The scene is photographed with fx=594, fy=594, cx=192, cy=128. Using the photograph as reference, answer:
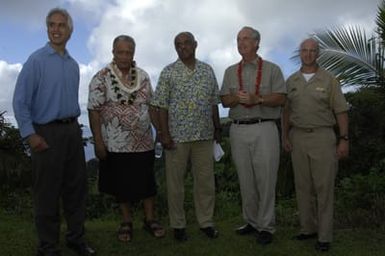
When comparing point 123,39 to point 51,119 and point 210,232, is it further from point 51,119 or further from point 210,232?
point 210,232

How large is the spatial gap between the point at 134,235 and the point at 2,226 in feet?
5.53

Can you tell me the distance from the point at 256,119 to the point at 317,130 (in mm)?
587

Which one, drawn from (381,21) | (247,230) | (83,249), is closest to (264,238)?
(247,230)

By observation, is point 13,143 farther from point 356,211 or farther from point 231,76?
point 356,211

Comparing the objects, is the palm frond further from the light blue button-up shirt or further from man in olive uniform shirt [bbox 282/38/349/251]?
the light blue button-up shirt

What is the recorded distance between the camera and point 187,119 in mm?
5758

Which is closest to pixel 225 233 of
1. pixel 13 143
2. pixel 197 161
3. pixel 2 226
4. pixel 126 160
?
pixel 197 161

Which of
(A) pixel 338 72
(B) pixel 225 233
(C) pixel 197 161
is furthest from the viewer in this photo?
(A) pixel 338 72

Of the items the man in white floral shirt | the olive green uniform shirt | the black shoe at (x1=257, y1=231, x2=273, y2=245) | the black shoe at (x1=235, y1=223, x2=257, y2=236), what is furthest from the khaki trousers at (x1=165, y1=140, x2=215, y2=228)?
the olive green uniform shirt

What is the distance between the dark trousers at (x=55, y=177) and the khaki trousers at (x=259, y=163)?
1.53 m

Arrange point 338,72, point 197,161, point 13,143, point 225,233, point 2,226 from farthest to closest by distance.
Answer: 1. point 13,143
2. point 338,72
3. point 2,226
4. point 225,233
5. point 197,161

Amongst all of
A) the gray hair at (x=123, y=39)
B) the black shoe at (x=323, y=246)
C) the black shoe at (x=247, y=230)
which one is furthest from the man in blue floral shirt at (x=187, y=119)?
the black shoe at (x=323, y=246)

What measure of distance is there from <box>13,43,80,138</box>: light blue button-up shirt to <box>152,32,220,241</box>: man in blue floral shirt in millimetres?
945

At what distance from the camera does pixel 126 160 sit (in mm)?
5801
